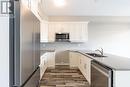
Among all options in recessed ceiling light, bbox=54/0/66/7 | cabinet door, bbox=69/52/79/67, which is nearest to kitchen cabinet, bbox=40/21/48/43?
recessed ceiling light, bbox=54/0/66/7

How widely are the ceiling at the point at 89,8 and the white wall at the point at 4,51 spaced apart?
6.30 m

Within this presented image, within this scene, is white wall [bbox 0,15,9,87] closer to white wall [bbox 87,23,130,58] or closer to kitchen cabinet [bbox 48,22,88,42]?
kitchen cabinet [bbox 48,22,88,42]

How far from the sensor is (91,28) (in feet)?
36.3

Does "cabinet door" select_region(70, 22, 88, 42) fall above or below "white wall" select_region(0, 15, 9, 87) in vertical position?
above

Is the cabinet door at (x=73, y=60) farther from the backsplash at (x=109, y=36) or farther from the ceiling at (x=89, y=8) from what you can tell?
the ceiling at (x=89, y=8)

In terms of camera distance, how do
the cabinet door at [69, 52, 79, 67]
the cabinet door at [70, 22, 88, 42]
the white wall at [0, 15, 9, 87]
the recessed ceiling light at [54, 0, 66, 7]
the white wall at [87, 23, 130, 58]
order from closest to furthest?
the white wall at [0, 15, 9, 87] → the recessed ceiling light at [54, 0, 66, 7] → the cabinet door at [69, 52, 79, 67] → the cabinet door at [70, 22, 88, 42] → the white wall at [87, 23, 130, 58]

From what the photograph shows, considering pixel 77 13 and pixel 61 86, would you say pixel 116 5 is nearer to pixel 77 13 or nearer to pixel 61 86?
pixel 77 13

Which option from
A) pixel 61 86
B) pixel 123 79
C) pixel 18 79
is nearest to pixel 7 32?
pixel 18 79

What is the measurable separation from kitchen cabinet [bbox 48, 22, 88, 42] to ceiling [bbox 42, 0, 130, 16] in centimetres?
55

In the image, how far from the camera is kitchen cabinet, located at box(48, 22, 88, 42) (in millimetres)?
10084

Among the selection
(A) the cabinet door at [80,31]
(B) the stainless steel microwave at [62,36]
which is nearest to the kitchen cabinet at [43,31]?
(B) the stainless steel microwave at [62,36]

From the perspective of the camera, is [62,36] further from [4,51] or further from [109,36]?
[4,51]

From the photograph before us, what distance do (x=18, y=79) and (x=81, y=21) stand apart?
28.6 feet

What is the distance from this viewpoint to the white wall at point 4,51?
1.73 m
